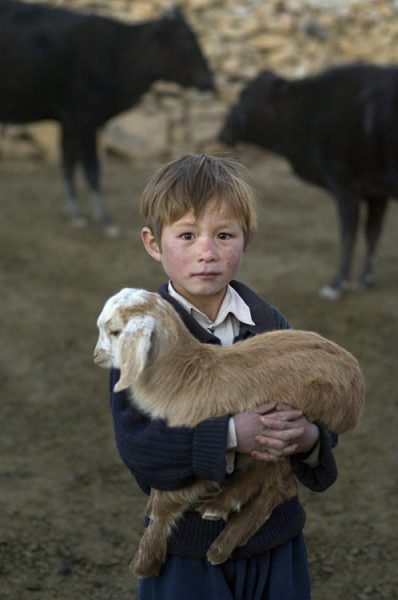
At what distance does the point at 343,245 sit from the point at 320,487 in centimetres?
499

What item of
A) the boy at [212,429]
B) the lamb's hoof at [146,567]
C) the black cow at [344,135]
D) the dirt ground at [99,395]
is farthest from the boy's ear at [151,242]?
the black cow at [344,135]

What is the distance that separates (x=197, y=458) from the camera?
1779mm

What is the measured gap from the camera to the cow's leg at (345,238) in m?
6.68

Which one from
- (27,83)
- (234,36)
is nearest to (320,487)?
(27,83)

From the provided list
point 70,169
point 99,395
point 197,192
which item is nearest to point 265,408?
point 197,192

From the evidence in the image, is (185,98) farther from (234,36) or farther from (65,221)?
(65,221)

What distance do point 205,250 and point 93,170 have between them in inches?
254

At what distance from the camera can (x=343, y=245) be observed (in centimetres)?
683

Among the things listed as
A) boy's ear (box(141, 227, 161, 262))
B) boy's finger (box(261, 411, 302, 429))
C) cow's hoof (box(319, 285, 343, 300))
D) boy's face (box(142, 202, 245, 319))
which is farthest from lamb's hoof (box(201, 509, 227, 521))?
cow's hoof (box(319, 285, 343, 300))

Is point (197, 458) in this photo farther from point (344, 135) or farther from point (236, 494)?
point (344, 135)

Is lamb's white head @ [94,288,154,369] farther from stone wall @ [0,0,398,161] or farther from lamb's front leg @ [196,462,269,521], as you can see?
stone wall @ [0,0,398,161]

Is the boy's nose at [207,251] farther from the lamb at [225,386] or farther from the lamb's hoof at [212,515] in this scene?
the lamb's hoof at [212,515]

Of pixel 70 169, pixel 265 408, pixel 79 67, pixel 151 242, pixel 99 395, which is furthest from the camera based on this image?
pixel 70 169

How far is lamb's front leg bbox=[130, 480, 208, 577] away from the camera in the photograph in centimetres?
185
